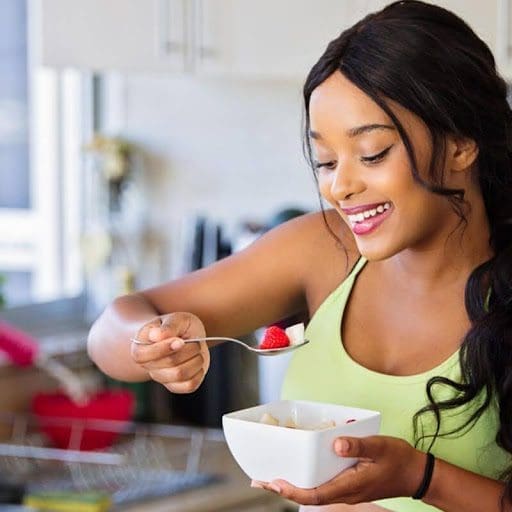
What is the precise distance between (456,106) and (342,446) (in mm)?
411

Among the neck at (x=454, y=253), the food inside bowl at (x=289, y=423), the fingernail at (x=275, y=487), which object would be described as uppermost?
the neck at (x=454, y=253)

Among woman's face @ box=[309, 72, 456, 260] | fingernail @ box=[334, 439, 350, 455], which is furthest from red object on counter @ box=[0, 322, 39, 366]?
fingernail @ box=[334, 439, 350, 455]

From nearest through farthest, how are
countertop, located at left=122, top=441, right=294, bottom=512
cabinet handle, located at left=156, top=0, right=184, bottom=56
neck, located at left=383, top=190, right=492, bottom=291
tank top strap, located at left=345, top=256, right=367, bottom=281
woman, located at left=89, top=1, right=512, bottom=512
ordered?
woman, located at left=89, top=1, right=512, bottom=512, neck, located at left=383, top=190, right=492, bottom=291, tank top strap, located at left=345, top=256, right=367, bottom=281, countertop, located at left=122, top=441, right=294, bottom=512, cabinet handle, located at left=156, top=0, right=184, bottom=56

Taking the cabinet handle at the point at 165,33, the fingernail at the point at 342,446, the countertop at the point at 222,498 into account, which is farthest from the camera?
the cabinet handle at the point at 165,33

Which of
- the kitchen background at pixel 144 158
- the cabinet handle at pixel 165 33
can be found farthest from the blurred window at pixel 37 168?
the cabinet handle at pixel 165 33

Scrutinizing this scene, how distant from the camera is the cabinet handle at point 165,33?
2.89m

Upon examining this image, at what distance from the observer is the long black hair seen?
149cm

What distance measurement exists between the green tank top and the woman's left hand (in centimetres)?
13

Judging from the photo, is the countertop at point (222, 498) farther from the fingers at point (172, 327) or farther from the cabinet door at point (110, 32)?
the fingers at point (172, 327)

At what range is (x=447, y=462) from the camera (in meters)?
1.49

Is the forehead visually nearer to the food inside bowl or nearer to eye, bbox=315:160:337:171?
eye, bbox=315:160:337:171

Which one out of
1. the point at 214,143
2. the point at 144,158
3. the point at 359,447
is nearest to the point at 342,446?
the point at 359,447

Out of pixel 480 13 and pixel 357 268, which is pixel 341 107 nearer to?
pixel 357 268

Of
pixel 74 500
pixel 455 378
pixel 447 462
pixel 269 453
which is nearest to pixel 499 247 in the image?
pixel 455 378
